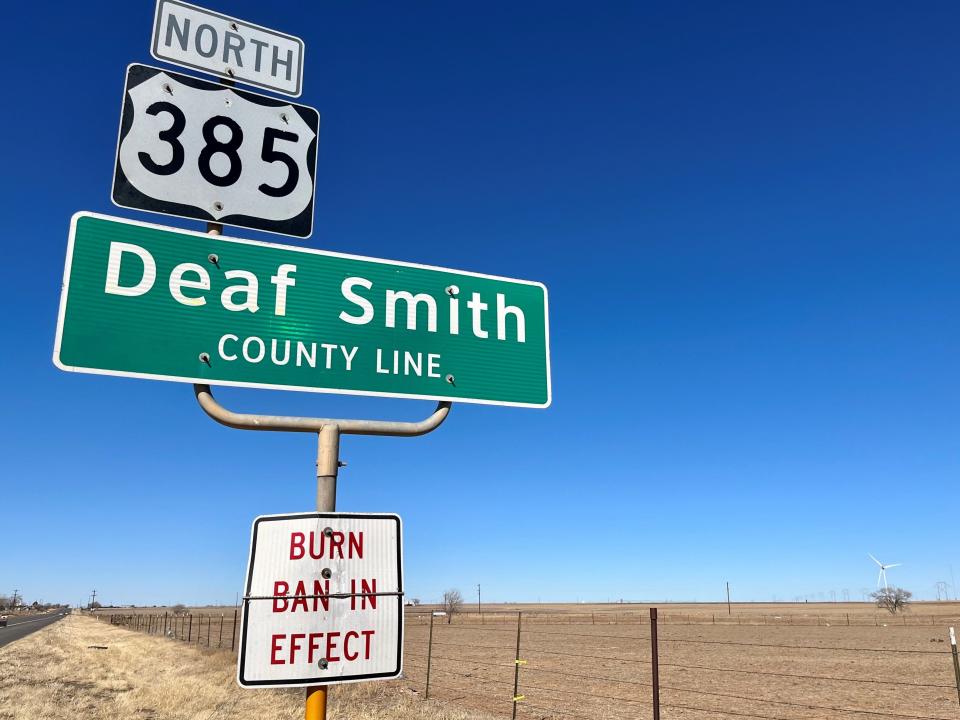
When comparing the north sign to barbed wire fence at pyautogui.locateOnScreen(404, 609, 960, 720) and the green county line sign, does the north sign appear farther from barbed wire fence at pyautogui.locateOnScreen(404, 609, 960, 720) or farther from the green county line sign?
barbed wire fence at pyautogui.locateOnScreen(404, 609, 960, 720)

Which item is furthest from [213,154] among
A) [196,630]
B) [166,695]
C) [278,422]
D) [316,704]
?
[196,630]

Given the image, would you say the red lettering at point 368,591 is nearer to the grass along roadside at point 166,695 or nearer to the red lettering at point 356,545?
the red lettering at point 356,545

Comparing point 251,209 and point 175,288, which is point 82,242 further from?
point 251,209

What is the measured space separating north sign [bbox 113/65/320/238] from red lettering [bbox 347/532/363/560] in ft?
4.15

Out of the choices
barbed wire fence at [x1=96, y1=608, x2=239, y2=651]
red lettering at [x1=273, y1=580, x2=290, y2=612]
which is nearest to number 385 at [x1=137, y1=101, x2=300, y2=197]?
red lettering at [x1=273, y1=580, x2=290, y2=612]

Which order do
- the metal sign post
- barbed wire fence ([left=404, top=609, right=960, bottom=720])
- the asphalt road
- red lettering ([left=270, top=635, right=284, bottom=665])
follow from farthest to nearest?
the asphalt road, barbed wire fence ([left=404, top=609, right=960, bottom=720]), the metal sign post, red lettering ([left=270, top=635, right=284, bottom=665])

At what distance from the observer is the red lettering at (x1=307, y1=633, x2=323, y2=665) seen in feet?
6.77

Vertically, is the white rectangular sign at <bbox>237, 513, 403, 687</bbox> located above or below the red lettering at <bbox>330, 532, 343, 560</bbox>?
below

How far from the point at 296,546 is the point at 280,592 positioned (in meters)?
0.14

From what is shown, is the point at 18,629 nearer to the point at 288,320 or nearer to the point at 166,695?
the point at 166,695

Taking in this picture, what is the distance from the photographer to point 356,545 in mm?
2201

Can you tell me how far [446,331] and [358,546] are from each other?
94cm

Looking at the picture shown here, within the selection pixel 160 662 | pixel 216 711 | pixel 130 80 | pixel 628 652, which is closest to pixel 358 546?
pixel 130 80

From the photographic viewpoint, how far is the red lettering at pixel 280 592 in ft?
6.79
